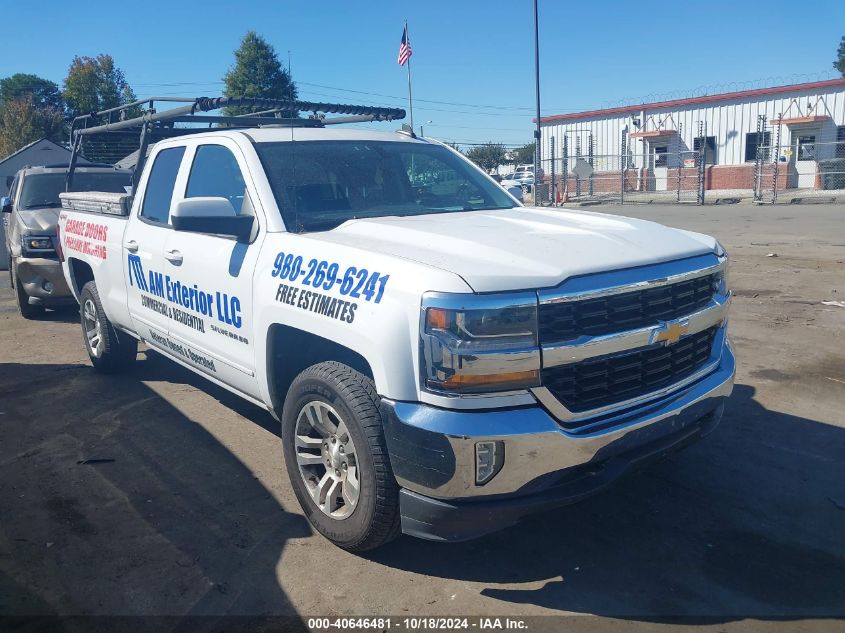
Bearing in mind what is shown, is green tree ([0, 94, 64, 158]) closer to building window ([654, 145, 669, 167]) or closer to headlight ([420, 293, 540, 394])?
building window ([654, 145, 669, 167])

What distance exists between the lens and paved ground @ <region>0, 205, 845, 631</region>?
307cm

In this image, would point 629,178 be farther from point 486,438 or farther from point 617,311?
point 486,438

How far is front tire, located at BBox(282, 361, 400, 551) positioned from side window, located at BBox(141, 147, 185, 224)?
6.87ft

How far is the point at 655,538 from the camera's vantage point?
3498mm

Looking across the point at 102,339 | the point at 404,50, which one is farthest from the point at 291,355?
the point at 404,50

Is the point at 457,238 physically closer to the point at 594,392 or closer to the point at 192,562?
the point at 594,392

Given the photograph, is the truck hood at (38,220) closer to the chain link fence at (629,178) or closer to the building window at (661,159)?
the chain link fence at (629,178)

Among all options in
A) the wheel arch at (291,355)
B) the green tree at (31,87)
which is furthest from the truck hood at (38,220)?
the green tree at (31,87)

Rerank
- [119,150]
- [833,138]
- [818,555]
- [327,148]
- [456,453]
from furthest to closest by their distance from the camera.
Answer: [833,138], [119,150], [327,148], [818,555], [456,453]

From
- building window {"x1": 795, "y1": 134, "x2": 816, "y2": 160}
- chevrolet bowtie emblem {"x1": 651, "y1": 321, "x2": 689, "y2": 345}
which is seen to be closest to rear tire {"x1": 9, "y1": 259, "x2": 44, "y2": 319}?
chevrolet bowtie emblem {"x1": 651, "y1": 321, "x2": 689, "y2": 345}

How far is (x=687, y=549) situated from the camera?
3.39m

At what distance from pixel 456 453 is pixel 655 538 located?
1.35 metres

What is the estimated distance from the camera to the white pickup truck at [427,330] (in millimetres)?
2795

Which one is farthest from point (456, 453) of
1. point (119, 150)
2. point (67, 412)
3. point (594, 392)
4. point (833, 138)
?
point (833, 138)
